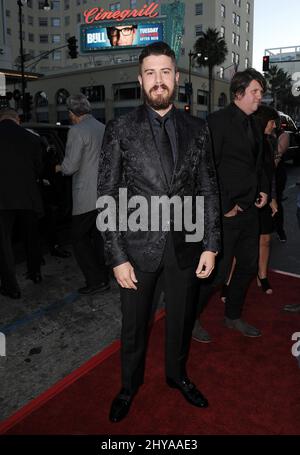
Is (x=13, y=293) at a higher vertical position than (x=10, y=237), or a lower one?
lower

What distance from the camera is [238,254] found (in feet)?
10.4

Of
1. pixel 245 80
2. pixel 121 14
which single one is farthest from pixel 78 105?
pixel 121 14

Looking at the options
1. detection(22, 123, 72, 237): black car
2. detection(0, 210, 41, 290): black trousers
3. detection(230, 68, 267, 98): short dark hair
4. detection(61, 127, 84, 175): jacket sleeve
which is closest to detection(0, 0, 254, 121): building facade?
detection(22, 123, 72, 237): black car

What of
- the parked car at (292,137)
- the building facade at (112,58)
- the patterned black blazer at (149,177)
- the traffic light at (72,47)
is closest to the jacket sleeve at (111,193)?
the patterned black blazer at (149,177)

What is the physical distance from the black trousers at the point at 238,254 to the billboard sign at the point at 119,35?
146 ft

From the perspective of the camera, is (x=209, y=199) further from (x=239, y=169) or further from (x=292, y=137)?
(x=292, y=137)

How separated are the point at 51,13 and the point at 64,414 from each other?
70982 mm

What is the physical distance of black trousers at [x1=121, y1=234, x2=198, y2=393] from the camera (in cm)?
224

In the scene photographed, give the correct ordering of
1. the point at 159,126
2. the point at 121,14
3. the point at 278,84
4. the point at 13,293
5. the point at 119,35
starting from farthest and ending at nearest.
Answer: the point at 278,84
the point at 121,14
the point at 119,35
the point at 13,293
the point at 159,126

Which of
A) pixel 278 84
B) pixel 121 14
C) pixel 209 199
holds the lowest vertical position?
pixel 209 199

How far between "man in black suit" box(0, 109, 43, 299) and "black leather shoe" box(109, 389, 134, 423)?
6.82 feet

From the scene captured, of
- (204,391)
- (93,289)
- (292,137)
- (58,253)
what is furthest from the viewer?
(292,137)

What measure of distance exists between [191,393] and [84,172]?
2.35 m
